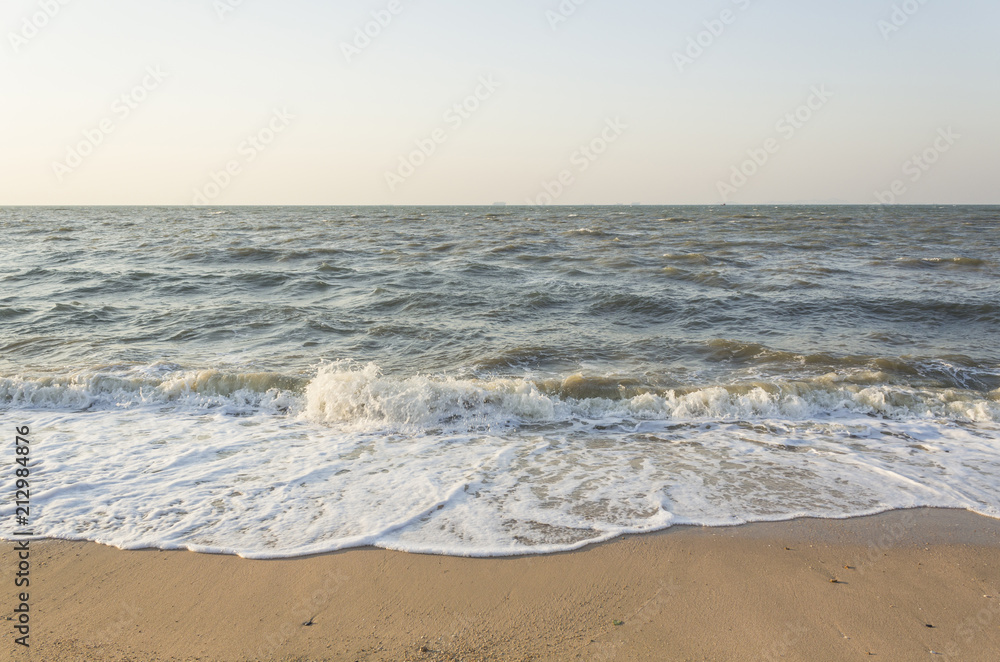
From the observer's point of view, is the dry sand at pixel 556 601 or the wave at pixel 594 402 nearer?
the dry sand at pixel 556 601

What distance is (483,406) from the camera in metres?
6.26

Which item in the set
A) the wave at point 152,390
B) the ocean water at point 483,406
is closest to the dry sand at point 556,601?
the ocean water at point 483,406

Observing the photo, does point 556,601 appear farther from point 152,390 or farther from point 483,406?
point 152,390

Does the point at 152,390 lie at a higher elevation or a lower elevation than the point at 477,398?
lower

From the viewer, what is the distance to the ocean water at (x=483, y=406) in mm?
3959

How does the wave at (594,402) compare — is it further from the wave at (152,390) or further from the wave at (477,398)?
the wave at (152,390)

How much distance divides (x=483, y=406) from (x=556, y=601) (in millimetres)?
3380

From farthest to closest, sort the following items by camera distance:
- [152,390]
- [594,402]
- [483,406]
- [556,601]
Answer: [152,390] < [594,402] < [483,406] < [556,601]

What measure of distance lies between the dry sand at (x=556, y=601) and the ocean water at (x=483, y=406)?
9.5 inches

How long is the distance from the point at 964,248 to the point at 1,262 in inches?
1284

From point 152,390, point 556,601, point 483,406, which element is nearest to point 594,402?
point 483,406

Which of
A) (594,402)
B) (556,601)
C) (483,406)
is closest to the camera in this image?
(556,601)

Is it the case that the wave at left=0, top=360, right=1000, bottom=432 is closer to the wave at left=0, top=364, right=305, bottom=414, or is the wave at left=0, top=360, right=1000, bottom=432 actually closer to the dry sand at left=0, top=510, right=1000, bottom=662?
the wave at left=0, top=364, right=305, bottom=414

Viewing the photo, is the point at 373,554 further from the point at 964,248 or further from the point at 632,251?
the point at 964,248
